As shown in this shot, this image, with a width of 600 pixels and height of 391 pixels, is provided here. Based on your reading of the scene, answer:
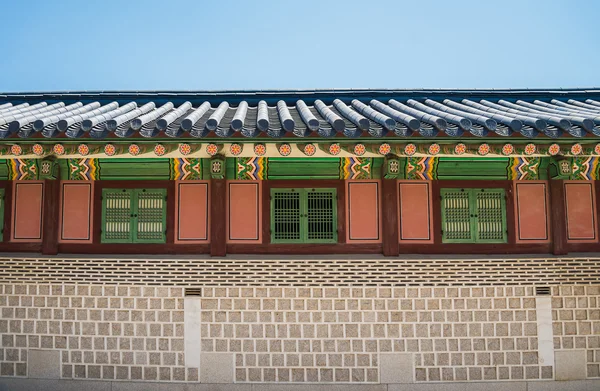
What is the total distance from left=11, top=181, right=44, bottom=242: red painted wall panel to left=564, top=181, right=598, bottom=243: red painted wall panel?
7.38m

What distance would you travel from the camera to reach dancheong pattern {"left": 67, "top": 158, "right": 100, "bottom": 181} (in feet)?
20.1

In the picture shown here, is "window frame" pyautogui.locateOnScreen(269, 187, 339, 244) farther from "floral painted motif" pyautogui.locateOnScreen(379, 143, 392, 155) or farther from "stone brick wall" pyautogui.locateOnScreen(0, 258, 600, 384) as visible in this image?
"floral painted motif" pyautogui.locateOnScreen(379, 143, 392, 155)

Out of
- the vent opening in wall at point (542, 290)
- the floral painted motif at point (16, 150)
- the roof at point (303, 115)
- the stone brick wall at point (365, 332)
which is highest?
the roof at point (303, 115)

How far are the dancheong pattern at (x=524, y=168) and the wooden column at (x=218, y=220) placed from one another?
3987 mm

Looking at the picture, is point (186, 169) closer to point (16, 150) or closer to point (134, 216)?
point (134, 216)

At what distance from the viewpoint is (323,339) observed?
6.01m

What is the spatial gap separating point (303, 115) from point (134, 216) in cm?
275

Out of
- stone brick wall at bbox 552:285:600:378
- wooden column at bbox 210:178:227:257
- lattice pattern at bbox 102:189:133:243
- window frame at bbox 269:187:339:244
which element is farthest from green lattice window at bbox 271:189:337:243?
stone brick wall at bbox 552:285:600:378

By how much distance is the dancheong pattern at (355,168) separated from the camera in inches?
240

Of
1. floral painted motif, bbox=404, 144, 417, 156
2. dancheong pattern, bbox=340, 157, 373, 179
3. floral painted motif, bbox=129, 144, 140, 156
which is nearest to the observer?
floral painted motif, bbox=129, 144, 140, 156

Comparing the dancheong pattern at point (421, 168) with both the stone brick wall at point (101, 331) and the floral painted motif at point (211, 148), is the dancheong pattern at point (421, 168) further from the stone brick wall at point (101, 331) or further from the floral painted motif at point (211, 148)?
the stone brick wall at point (101, 331)

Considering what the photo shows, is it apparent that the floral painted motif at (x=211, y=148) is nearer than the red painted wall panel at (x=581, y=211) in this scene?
Yes

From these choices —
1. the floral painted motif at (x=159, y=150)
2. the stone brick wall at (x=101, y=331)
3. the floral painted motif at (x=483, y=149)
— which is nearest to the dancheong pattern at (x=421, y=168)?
the floral painted motif at (x=483, y=149)

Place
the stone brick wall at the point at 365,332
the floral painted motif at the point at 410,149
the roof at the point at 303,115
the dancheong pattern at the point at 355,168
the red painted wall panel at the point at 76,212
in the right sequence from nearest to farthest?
1. the roof at the point at 303,115
2. the floral painted motif at the point at 410,149
3. the stone brick wall at the point at 365,332
4. the dancheong pattern at the point at 355,168
5. the red painted wall panel at the point at 76,212
